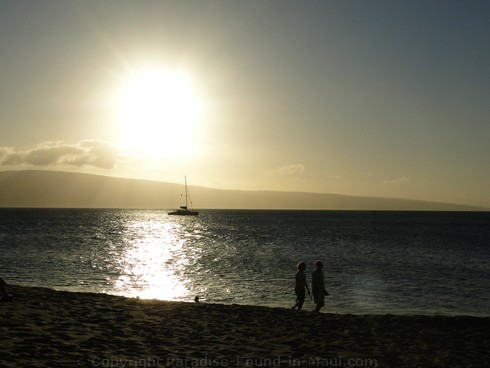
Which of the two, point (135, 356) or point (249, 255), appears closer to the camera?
point (135, 356)

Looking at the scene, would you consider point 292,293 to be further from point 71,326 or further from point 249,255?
point 249,255

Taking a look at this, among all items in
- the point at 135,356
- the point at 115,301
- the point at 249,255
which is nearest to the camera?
the point at 135,356

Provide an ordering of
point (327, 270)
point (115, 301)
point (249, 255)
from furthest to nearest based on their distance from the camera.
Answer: point (249, 255) → point (327, 270) → point (115, 301)

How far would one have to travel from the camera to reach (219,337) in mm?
13930

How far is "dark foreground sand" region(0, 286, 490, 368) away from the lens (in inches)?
443

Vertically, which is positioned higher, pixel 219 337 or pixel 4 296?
pixel 4 296

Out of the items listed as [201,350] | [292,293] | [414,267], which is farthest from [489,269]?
[201,350]

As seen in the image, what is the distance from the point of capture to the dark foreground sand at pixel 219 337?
11.2 m

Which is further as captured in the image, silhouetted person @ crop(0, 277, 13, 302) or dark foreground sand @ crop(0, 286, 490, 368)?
silhouetted person @ crop(0, 277, 13, 302)

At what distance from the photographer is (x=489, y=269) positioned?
46469 mm

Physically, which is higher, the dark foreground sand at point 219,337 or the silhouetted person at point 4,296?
the silhouetted person at point 4,296

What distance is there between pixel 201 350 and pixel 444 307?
60.0 ft

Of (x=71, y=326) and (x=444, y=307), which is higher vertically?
(x=71, y=326)

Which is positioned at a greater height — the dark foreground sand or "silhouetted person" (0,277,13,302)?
"silhouetted person" (0,277,13,302)
